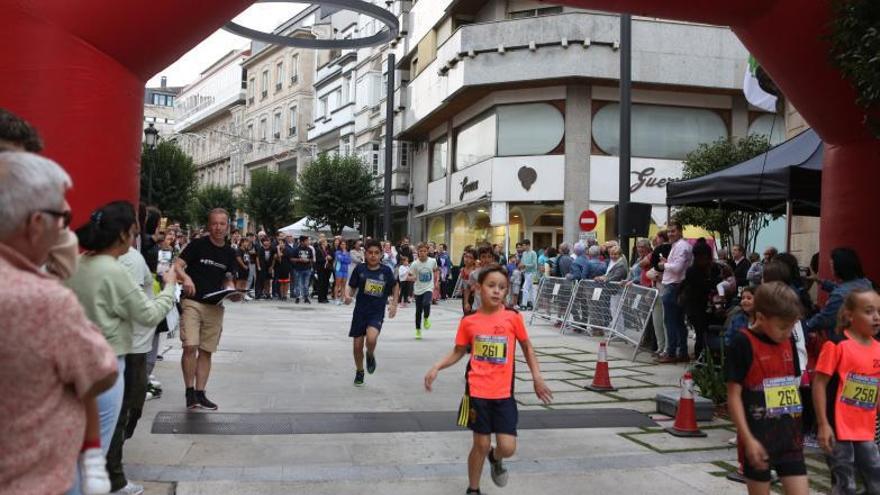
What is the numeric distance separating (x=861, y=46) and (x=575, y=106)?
2087cm

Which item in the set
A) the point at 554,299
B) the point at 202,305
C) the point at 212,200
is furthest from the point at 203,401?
the point at 212,200

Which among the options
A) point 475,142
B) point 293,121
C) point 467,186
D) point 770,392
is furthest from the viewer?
point 293,121

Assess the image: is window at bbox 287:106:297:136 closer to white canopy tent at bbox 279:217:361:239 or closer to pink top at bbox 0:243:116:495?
white canopy tent at bbox 279:217:361:239

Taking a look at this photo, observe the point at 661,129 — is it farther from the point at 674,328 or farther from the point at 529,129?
the point at 674,328

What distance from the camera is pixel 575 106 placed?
1011 inches

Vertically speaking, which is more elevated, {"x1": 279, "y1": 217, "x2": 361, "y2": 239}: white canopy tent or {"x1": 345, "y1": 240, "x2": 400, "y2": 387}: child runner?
{"x1": 279, "y1": 217, "x2": 361, "y2": 239}: white canopy tent

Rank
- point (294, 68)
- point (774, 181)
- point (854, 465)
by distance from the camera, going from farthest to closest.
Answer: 1. point (294, 68)
2. point (774, 181)
3. point (854, 465)

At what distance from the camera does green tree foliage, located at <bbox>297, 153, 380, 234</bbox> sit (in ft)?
120

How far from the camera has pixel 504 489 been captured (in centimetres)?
478

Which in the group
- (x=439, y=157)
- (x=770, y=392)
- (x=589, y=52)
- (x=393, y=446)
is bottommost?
(x=393, y=446)

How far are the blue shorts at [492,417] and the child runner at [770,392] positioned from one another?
53.1 inches

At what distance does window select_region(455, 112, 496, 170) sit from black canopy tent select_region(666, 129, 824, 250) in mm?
16879

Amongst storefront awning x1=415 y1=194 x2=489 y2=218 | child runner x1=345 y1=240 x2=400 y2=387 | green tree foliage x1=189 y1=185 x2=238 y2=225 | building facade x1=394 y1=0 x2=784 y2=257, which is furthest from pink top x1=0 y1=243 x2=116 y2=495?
green tree foliage x1=189 y1=185 x2=238 y2=225

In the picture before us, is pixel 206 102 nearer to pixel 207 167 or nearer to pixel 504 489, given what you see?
pixel 207 167
